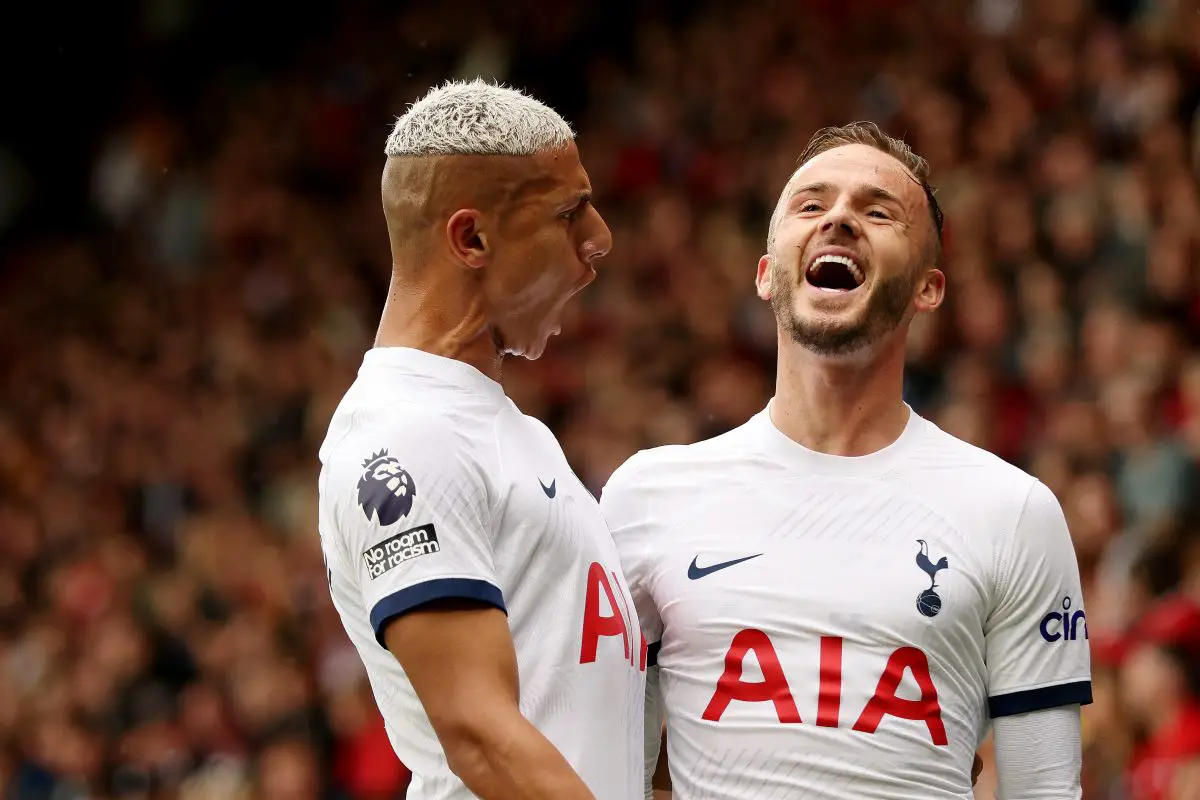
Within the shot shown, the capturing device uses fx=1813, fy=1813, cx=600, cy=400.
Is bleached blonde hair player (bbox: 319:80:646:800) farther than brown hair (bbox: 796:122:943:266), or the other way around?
brown hair (bbox: 796:122:943:266)

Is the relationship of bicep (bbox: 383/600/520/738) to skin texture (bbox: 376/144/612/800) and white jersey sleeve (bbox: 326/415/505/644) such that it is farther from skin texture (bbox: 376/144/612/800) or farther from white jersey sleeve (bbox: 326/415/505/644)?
skin texture (bbox: 376/144/612/800)

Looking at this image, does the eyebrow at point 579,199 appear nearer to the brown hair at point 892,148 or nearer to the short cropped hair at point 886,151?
the short cropped hair at point 886,151

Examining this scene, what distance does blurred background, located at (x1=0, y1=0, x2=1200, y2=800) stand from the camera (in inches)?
320

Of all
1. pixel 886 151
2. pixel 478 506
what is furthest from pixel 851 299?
pixel 478 506

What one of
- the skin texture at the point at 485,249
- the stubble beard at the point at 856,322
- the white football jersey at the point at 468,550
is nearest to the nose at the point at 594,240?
the skin texture at the point at 485,249

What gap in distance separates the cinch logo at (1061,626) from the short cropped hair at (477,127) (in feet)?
4.47

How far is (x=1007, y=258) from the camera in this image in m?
8.95

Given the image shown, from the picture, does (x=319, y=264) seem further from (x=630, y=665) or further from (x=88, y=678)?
(x=630, y=665)

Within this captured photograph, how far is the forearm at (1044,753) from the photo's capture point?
3609 mm

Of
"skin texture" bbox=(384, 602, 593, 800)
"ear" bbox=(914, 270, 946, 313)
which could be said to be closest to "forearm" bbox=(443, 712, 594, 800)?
"skin texture" bbox=(384, 602, 593, 800)

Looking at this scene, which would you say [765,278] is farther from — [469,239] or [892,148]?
[469,239]

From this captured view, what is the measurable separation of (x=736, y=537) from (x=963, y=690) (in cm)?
55

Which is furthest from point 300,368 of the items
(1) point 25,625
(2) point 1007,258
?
(2) point 1007,258

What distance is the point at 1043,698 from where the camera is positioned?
3.60 m
